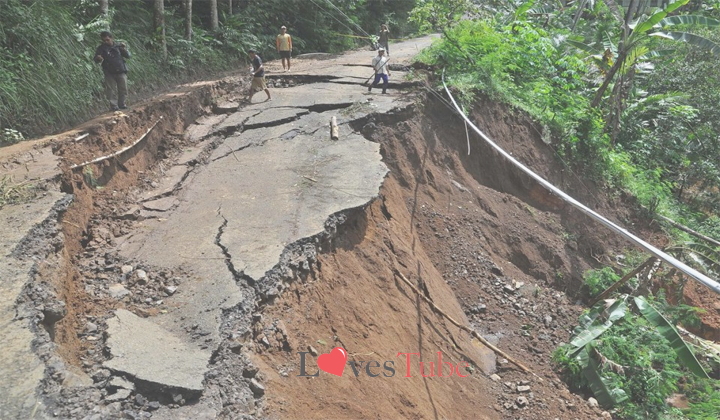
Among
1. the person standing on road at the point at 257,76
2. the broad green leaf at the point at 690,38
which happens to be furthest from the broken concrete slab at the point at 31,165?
the broad green leaf at the point at 690,38

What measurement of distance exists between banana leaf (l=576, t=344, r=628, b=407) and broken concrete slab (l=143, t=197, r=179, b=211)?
5.21 m

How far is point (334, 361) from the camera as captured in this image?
4480 mm

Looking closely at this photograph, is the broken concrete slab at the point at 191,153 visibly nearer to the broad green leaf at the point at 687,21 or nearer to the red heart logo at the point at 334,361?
Result: the red heart logo at the point at 334,361

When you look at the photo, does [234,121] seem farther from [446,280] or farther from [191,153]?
[446,280]

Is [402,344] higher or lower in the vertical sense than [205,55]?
lower

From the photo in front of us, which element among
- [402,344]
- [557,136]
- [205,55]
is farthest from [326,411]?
[205,55]

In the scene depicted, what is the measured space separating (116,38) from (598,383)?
10107 millimetres

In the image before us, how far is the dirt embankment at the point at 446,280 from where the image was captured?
15.0ft

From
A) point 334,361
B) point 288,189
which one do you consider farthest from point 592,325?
point 288,189

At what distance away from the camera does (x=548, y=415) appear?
18.5 ft

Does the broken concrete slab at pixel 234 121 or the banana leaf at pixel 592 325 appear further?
the broken concrete slab at pixel 234 121

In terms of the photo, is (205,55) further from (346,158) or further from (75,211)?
(75,211)

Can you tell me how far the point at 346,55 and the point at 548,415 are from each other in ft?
38.8

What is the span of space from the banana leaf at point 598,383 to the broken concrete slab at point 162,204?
5210 millimetres
